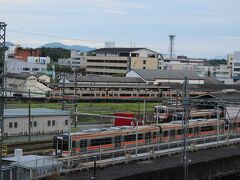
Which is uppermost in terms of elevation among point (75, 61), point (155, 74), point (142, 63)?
point (75, 61)

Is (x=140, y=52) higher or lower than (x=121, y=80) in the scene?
higher

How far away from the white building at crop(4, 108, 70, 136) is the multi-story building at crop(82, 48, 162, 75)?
187 ft

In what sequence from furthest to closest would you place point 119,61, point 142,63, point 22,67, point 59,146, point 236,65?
point 236,65, point 142,63, point 119,61, point 22,67, point 59,146

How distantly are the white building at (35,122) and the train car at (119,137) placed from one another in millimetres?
9223

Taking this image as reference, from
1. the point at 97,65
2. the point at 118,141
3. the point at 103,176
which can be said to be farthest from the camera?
the point at 97,65

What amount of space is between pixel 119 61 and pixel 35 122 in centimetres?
6019

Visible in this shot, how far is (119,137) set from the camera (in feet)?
81.3

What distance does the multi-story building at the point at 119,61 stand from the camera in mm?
91812

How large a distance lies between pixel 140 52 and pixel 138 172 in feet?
255

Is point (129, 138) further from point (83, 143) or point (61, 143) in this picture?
point (61, 143)

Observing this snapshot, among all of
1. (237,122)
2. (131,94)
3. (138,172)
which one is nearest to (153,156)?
(138,172)

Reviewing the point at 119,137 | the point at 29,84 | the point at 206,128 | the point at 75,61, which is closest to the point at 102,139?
the point at 119,137

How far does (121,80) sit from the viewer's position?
68.7 metres

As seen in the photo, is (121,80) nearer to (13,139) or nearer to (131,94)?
(131,94)
